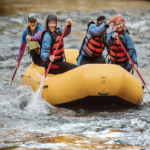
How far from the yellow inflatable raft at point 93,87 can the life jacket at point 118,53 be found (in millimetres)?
597

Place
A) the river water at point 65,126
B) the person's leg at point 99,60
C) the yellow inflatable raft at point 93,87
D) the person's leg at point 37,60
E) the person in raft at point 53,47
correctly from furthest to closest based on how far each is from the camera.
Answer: the person's leg at point 37,60 → the person's leg at point 99,60 → the person in raft at point 53,47 → the yellow inflatable raft at point 93,87 → the river water at point 65,126

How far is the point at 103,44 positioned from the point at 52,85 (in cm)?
111

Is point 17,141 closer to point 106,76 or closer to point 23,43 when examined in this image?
point 106,76

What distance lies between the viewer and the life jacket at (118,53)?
557 cm

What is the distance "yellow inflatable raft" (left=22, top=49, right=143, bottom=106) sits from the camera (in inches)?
191

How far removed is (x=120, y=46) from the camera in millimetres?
5562

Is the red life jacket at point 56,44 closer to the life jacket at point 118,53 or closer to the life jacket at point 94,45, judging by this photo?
the life jacket at point 94,45

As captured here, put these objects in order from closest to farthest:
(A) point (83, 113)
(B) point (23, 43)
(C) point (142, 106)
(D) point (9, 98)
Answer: (A) point (83, 113) < (C) point (142, 106) < (D) point (9, 98) < (B) point (23, 43)

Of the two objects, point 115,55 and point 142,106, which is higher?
point 115,55

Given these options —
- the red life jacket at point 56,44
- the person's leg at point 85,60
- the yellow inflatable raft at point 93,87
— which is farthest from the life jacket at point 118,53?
the red life jacket at point 56,44

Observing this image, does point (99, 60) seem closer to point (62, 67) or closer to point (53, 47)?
point (62, 67)

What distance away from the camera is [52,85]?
17.2 ft

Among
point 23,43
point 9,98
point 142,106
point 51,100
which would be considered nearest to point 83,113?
point 51,100

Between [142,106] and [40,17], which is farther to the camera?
[40,17]
